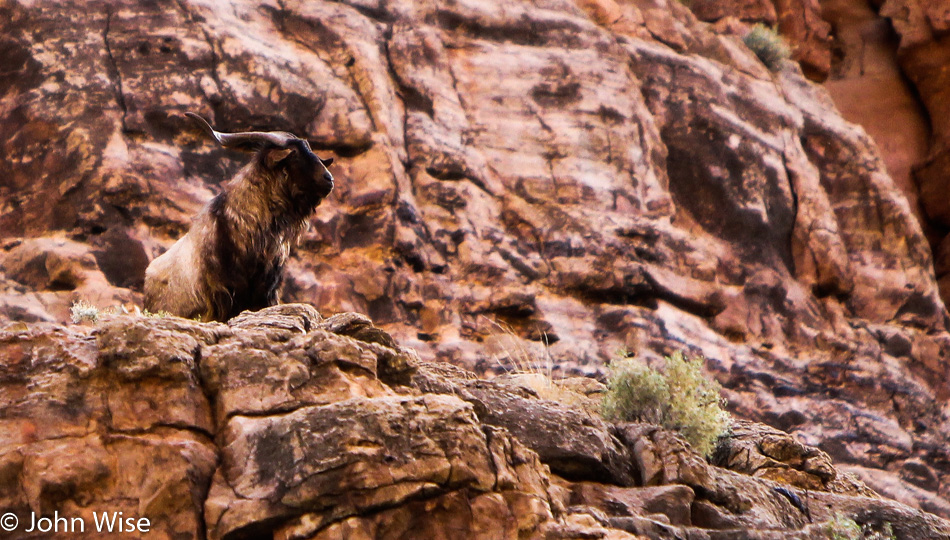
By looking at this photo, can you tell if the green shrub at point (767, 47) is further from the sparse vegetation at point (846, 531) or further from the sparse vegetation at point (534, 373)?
the sparse vegetation at point (846, 531)

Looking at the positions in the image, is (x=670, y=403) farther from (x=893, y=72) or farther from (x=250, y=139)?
(x=893, y=72)

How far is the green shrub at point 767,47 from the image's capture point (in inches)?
774

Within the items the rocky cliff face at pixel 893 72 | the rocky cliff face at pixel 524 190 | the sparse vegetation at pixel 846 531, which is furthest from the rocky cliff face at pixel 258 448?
the rocky cliff face at pixel 893 72

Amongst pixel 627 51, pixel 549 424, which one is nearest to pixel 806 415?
pixel 627 51

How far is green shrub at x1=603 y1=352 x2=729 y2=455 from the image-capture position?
8406 mm

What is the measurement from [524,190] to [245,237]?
6834 mm

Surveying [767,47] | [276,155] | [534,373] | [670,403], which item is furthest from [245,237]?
[767,47]

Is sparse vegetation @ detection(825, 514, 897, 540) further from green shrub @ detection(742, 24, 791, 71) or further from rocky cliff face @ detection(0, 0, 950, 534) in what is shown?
green shrub @ detection(742, 24, 791, 71)

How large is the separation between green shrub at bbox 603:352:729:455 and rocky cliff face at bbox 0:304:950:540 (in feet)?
6.08

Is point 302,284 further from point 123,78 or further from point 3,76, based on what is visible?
point 3,76

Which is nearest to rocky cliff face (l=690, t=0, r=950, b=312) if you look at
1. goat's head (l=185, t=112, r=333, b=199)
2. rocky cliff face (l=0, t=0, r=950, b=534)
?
rocky cliff face (l=0, t=0, r=950, b=534)

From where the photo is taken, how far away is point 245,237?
29.7 feet

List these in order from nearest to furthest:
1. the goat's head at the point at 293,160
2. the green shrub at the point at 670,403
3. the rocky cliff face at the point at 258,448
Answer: the rocky cliff face at the point at 258,448 < the green shrub at the point at 670,403 < the goat's head at the point at 293,160

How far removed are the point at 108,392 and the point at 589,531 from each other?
2.65 m
